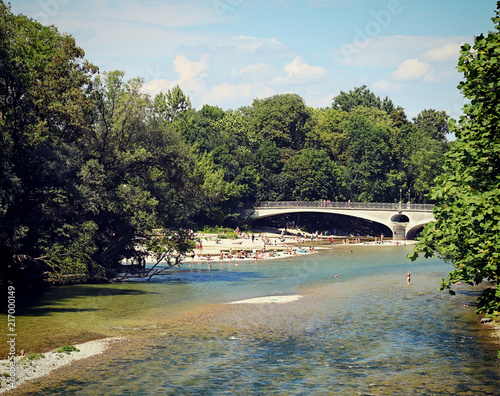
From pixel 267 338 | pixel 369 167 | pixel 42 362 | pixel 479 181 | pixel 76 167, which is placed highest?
pixel 369 167

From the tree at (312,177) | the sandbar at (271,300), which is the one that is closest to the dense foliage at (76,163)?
the sandbar at (271,300)

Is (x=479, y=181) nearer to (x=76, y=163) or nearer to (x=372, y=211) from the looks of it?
(x=76, y=163)

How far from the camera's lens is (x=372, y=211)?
128m

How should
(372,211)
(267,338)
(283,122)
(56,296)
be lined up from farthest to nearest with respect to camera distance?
1. (283,122)
2. (372,211)
3. (56,296)
4. (267,338)

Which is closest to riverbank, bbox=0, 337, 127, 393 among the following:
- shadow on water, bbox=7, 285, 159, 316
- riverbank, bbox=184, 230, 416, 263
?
shadow on water, bbox=7, 285, 159, 316

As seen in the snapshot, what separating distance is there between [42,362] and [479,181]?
24791 millimetres

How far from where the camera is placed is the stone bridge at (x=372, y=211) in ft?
405

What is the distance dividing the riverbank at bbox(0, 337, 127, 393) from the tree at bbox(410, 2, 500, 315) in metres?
19.1

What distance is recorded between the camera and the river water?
29344 millimetres

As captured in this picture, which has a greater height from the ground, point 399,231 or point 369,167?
point 369,167

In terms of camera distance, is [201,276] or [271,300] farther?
[201,276]

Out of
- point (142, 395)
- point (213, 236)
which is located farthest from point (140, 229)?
point (213, 236)

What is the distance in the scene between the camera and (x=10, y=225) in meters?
46.0

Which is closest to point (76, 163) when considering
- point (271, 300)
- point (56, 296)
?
point (56, 296)
